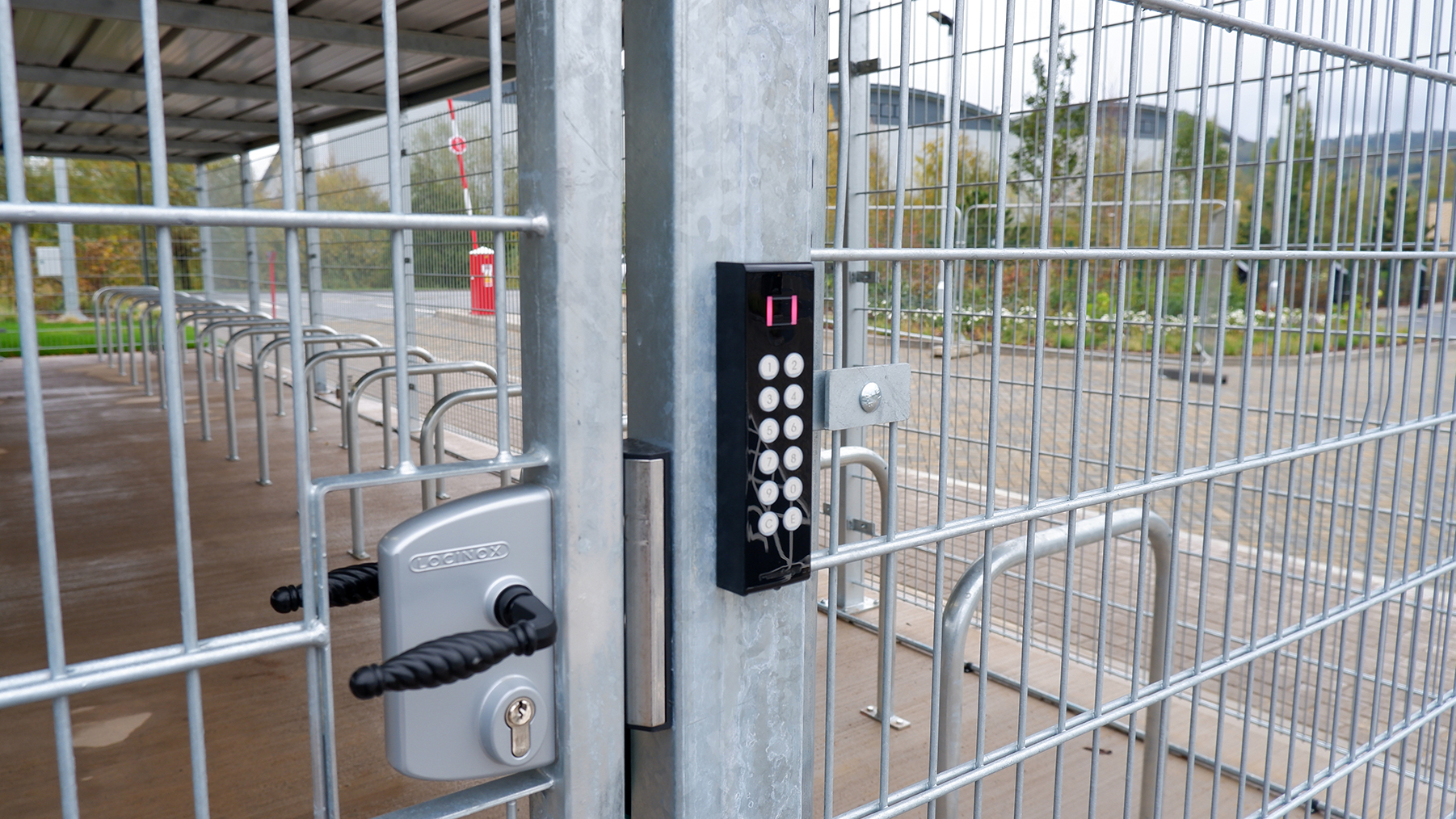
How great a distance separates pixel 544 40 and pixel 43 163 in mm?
15984

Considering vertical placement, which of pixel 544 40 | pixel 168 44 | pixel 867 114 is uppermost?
pixel 168 44

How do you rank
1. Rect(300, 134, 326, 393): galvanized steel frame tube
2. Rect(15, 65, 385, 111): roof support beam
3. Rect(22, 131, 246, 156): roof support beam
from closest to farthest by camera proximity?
Rect(15, 65, 385, 111): roof support beam, Rect(300, 134, 326, 393): galvanized steel frame tube, Rect(22, 131, 246, 156): roof support beam

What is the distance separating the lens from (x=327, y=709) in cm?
71

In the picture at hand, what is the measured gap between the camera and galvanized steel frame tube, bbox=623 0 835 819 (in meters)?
0.82

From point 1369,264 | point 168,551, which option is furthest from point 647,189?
point 168,551

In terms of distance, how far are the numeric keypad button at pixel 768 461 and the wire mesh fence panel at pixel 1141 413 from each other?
110mm

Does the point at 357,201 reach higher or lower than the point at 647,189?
higher

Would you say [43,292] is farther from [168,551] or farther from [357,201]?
[168,551]

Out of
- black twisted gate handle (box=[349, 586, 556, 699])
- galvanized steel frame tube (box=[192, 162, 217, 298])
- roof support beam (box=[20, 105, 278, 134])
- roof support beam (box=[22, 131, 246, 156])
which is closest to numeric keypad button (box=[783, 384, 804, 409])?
black twisted gate handle (box=[349, 586, 556, 699])

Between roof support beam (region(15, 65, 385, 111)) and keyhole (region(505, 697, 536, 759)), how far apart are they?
219 inches

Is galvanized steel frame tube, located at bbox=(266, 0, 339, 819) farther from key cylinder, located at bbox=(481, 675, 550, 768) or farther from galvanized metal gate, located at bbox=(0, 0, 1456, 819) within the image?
key cylinder, located at bbox=(481, 675, 550, 768)

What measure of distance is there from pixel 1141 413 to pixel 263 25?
12.9ft

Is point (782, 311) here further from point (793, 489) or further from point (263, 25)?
point (263, 25)

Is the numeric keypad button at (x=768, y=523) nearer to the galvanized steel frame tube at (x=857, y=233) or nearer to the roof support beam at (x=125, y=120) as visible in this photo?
the galvanized steel frame tube at (x=857, y=233)
